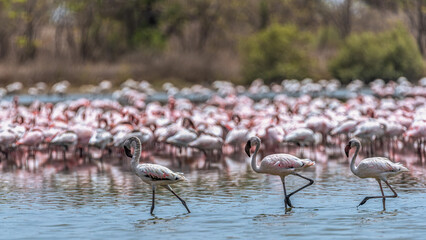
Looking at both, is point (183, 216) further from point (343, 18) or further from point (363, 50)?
point (343, 18)

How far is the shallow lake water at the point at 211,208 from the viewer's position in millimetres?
9922

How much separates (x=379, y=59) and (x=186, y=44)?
46.2ft

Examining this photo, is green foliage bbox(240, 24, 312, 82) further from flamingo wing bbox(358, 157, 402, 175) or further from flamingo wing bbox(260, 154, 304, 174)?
flamingo wing bbox(358, 157, 402, 175)

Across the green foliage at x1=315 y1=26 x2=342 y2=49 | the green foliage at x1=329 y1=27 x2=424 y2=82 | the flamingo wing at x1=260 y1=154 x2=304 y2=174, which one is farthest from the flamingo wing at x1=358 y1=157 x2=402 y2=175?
the green foliage at x1=315 y1=26 x2=342 y2=49

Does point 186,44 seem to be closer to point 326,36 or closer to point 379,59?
point 379,59

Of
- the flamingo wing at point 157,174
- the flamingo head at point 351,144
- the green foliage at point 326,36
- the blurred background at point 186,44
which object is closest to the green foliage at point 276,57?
the blurred background at point 186,44

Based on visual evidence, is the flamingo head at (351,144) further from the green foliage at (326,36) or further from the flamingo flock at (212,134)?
the green foliage at (326,36)

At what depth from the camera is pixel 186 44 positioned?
54875 millimetres

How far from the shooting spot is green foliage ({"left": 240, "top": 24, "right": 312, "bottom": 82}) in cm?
4622

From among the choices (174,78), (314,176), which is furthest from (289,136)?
(174,78)

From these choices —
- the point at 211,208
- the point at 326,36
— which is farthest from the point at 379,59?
the point at 211,208

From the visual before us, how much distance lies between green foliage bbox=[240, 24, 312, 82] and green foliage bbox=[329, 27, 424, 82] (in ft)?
7.08

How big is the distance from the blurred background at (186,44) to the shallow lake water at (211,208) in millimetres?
30985

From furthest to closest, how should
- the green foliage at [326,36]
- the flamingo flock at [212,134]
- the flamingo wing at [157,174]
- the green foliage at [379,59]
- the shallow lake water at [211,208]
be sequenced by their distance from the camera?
the green foliage at [326,36] < the green foliage at [379,59] < the flamingo flock at [212,134] < the flamingo wing at [157,174] < the shallow lake water at [211,208]
